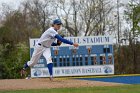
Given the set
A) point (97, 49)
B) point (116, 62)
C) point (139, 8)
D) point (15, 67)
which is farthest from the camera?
point (139, 8)

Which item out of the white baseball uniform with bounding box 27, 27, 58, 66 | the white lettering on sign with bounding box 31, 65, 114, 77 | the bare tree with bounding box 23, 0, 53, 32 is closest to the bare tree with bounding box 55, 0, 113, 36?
the bare tree with bounding box 23, 0, 53, 32

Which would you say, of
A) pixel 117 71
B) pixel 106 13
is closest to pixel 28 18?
pixel 106 13

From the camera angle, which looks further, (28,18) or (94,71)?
(28,18)

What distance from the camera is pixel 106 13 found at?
165ft

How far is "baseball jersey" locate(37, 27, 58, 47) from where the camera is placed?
11.4 m

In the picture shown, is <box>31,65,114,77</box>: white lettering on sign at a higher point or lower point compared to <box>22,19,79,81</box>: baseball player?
lower

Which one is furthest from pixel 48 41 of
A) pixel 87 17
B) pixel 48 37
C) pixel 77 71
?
pixel 87 17

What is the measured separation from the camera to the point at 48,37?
1165 centimetres

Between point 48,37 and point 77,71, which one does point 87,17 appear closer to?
point 77,71

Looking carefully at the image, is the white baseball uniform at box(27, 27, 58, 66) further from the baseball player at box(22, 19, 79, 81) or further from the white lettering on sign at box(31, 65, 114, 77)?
the white lettering on sign at box(31, 65, 114, 77)

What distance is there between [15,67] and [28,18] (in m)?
17.4

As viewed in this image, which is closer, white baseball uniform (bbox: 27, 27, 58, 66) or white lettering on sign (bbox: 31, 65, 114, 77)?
white baseball uniform (bbox: 27, 27, 58, 66)

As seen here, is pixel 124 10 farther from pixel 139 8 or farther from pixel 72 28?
pixel 72 28

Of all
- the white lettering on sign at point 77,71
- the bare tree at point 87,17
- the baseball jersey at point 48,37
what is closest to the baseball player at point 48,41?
the baseball jersey at point 48,37
